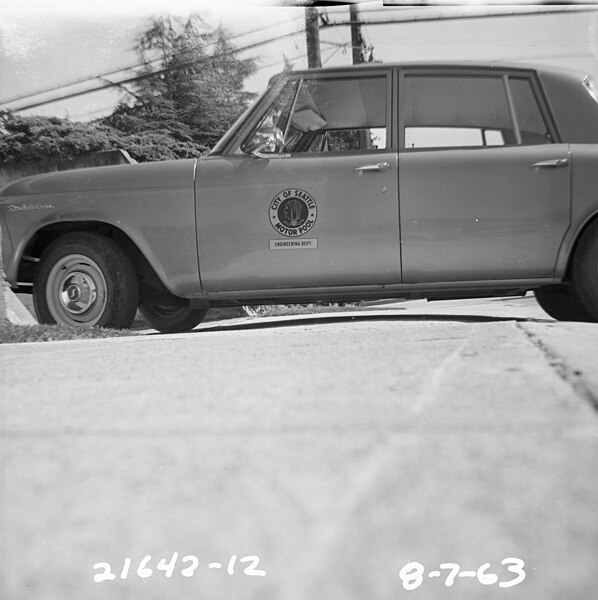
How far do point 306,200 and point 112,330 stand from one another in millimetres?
736

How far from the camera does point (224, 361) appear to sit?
1.00 metres

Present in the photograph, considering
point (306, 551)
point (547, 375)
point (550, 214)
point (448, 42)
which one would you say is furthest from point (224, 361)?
point (550, 214)

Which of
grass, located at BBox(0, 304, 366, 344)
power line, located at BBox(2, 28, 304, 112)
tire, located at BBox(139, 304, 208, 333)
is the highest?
power line, located at BBox(2, 28, 304, 112)

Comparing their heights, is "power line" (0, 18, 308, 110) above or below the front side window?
above

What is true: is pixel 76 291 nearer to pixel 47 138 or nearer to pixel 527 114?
pixel 47 138

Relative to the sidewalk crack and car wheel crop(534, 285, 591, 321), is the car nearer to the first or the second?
car wheel crop(534, 285, 591, 321)

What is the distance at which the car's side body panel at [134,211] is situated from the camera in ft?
7.17

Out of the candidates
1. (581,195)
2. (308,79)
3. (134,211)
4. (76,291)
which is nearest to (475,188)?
(581,195)

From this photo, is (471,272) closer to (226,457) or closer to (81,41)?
(81,41)

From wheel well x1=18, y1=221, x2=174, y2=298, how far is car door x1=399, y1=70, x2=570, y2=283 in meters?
0.83

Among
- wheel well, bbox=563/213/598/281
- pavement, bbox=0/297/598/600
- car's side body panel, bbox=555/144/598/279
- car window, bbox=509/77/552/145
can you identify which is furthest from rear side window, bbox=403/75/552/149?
pavement, bbox=0/297/598/600

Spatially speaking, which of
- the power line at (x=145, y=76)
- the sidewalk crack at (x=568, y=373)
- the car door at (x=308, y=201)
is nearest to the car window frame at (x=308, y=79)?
the car door at (x=308, y=201)

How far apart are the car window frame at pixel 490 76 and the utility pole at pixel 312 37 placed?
0.58m

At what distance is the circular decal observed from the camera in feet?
6.84
